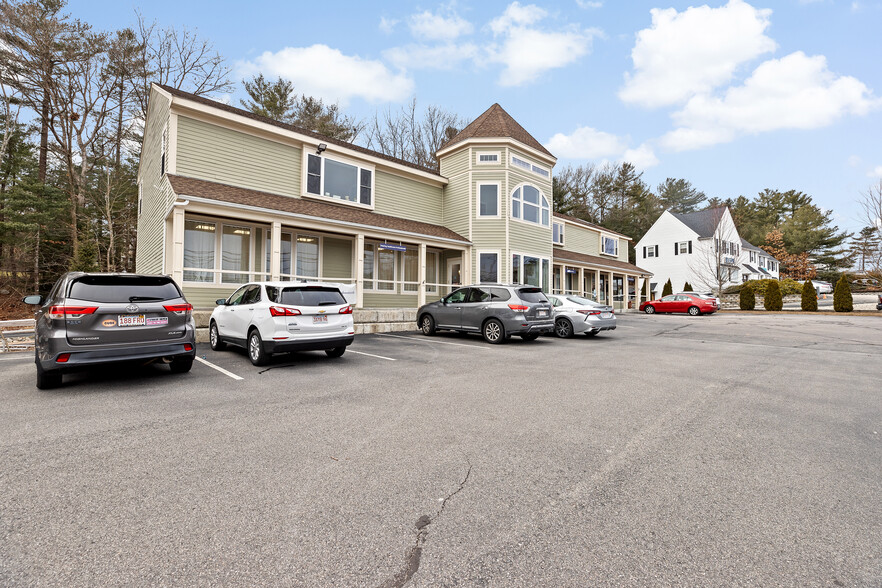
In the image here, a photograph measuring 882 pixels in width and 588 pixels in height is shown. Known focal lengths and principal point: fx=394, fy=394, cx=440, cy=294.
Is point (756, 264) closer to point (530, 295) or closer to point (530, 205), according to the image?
point (530, 205)

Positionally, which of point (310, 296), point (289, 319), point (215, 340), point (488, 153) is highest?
point (488, 153)

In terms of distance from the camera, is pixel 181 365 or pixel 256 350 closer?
pixel 181 365

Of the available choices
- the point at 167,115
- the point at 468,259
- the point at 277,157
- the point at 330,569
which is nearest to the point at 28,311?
the point at 167,115

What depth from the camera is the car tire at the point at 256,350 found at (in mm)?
7191

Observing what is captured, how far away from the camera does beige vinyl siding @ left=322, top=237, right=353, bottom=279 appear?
14945 mm

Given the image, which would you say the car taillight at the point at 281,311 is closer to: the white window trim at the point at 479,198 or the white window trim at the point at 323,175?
the white window trim at the point at 323,175

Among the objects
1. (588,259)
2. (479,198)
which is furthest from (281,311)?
(588,259)

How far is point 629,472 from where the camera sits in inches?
125

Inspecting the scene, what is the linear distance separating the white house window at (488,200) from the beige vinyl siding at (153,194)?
1178 centimetres

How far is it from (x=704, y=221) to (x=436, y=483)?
49131 millimetres

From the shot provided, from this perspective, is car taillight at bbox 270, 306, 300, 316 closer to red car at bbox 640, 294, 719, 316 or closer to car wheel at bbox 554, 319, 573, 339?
car wheel at bbox 554, 319, 573, 339

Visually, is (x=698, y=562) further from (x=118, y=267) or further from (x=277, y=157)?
(x=118, y=267)

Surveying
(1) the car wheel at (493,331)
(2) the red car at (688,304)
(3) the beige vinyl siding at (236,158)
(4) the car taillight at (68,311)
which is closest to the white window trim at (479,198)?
(3) the beige vinyl siding at (236,158)

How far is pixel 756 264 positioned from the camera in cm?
4706
